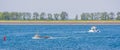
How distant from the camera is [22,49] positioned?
70.7 m

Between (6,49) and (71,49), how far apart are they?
894 centimetres

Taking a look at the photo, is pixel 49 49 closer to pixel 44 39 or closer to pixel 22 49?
pixel 22 49

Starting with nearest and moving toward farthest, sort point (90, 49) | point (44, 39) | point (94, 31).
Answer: point (90, 49)
point (44, 39)
point (94, 31)

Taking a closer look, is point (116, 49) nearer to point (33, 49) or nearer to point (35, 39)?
point (33, 49)

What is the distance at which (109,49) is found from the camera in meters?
70.2

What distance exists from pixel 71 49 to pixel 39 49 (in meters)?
4.42

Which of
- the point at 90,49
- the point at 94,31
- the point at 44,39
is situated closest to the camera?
the point at 90,49

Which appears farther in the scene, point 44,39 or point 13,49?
point 44,39

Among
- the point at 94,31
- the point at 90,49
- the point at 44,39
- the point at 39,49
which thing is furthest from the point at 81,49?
the point at 94,31

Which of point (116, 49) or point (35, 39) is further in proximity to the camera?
point (35, 39)

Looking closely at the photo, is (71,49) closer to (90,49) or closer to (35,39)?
(90,49)

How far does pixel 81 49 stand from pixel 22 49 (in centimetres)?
811

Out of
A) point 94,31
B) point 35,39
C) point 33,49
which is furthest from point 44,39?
point 94,31

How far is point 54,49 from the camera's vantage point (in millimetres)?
70625
